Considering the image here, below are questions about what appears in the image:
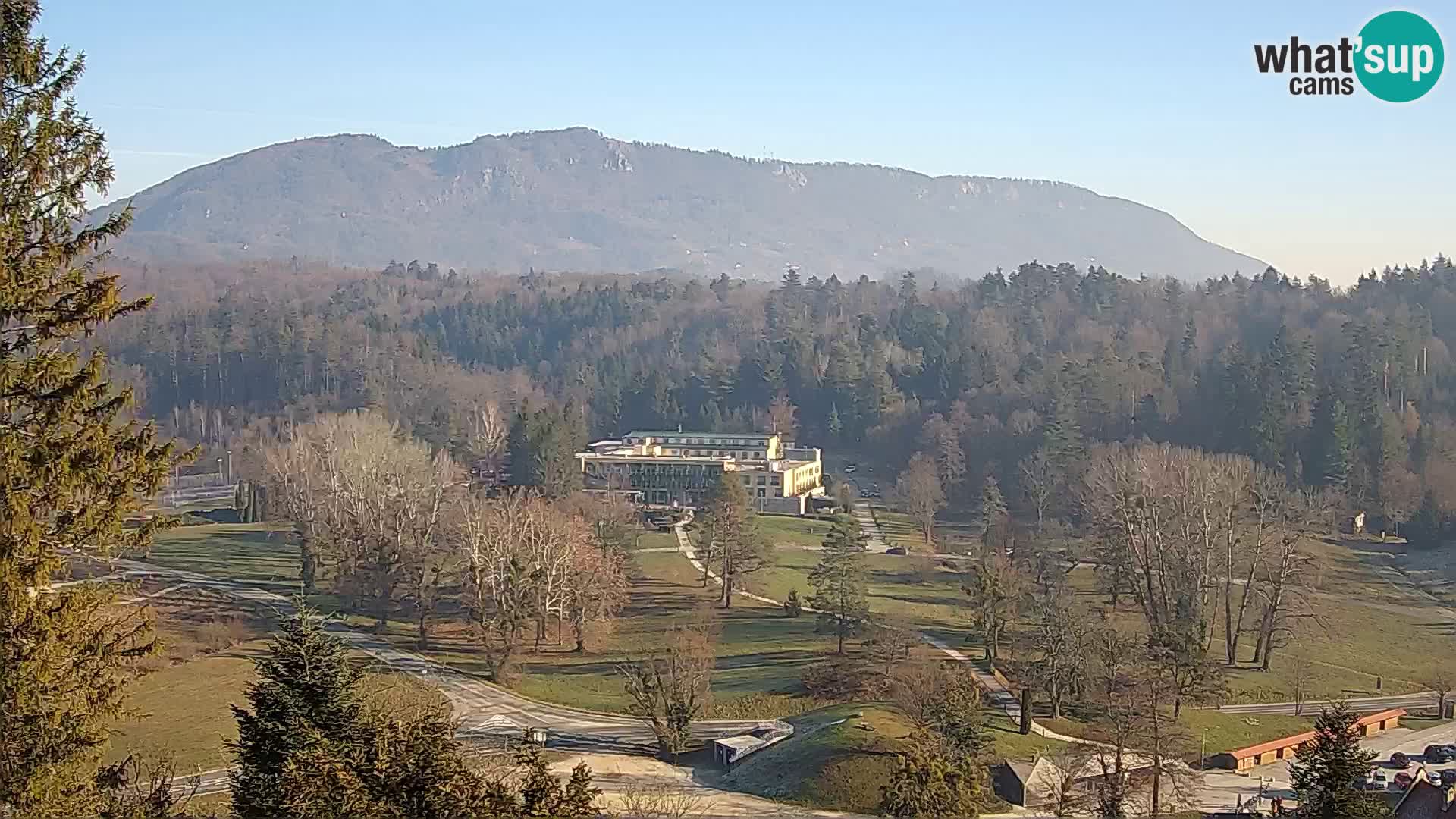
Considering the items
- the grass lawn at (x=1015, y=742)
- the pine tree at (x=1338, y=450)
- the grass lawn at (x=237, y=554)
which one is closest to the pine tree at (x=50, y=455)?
the grass lawn at (x=1015, y=742)

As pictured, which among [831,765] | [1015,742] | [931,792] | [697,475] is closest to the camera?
[931,792]

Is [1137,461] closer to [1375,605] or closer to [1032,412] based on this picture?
[1375,605]

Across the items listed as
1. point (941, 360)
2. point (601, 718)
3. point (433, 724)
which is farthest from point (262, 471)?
point (433, 724)

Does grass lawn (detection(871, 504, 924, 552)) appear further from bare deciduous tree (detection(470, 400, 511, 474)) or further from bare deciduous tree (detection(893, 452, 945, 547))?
bare deciduous tree (detection(470, 400, 511, 474))

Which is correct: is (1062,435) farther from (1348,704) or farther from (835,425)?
(1348,704)

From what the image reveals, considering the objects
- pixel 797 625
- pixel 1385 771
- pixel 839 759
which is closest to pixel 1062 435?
pixel 797 625

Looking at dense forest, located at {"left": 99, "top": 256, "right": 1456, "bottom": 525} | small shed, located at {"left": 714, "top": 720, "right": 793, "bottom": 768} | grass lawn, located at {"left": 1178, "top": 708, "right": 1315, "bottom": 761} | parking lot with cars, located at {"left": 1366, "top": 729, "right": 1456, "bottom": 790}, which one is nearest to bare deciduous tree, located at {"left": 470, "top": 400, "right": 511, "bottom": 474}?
dense forest, located at {"left": 99, "top": 256, "right": 1456, "bottom": 525}
